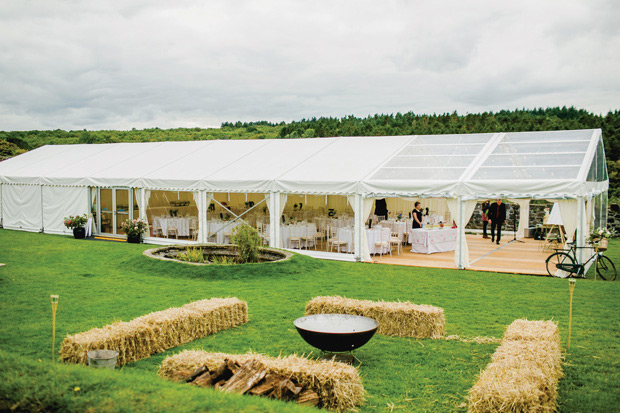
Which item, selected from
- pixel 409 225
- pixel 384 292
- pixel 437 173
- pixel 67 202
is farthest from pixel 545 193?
pixel 67 202

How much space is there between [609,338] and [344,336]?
3.95m

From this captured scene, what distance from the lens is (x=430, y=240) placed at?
48.8 feet

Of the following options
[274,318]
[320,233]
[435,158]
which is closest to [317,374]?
[274,318]

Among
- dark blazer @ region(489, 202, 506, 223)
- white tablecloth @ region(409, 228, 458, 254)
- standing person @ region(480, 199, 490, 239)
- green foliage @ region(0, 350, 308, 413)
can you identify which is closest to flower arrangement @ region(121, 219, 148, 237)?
white tablecloth @ region(409, 228, 458, 254)

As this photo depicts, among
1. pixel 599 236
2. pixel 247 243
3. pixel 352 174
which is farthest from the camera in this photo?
pixel 352 174

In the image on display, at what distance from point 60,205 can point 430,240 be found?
13.5 meters

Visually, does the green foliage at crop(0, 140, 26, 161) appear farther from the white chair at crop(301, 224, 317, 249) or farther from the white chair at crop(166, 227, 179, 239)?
the white chair at crop(301, 224, 317, 249)

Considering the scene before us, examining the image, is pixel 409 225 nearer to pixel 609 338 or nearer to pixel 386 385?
pixel 609 338

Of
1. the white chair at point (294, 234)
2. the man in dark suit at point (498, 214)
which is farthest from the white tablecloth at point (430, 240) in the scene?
the white chair at point (294, 234)

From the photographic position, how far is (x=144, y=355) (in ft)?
19.0

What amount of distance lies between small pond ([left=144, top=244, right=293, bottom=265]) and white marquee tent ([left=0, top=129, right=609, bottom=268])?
1.97 m

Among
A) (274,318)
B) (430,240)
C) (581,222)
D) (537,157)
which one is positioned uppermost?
(537,157)

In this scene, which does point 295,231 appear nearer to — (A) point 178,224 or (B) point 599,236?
(A) point 178,224

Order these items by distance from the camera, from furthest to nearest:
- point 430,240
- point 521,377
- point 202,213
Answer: point 202,213 → point 430,240 → point 521,377
